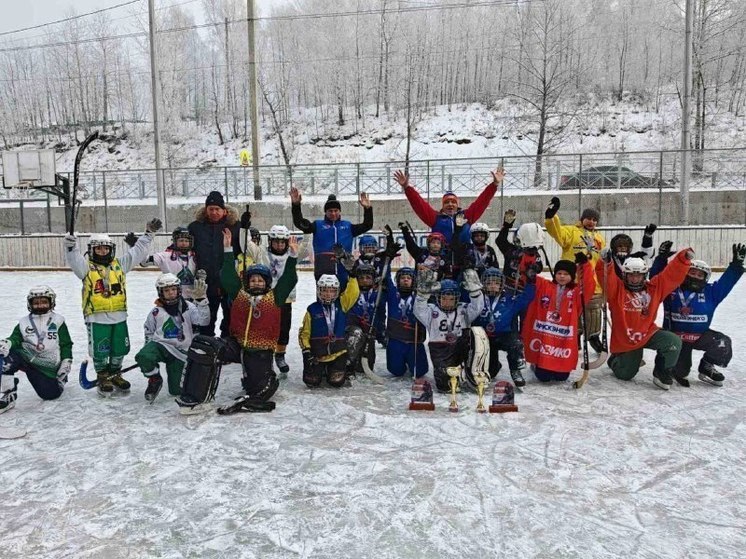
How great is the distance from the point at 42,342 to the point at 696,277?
627 cm

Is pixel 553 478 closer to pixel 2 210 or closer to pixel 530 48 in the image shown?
pixel 2 210

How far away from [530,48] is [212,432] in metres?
35.6

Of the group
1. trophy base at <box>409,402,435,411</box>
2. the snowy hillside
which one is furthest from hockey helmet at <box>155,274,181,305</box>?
the snowy hillside

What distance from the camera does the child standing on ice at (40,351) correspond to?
5352 millimetres

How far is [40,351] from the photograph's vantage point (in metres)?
5.44

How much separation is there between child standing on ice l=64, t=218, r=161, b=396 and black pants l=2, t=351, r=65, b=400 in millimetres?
375

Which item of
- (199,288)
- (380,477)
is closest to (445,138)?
(199,288)

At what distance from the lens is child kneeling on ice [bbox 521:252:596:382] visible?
581 centimetres

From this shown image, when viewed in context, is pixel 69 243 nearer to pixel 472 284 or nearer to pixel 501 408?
pixel 472 284

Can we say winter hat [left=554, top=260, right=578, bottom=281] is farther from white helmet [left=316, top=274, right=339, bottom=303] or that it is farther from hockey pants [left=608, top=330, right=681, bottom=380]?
white helmet [left=316, top=274, right=339, bottom=303]

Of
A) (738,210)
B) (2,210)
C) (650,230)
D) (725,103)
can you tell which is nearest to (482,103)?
(725,103)

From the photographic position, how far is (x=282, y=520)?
3.38m

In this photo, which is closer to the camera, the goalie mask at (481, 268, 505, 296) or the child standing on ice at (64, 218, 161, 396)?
the child standing on ice at (64, 218, 161, 396)

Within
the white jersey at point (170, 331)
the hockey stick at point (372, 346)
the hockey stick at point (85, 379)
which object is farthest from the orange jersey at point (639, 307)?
the hockey stick at point (85, 379)
